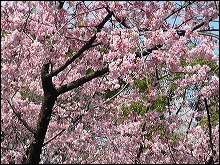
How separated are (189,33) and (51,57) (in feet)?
9.28

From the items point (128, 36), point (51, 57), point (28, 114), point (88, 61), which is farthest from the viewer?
point (28, 114)

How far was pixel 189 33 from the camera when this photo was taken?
438cm

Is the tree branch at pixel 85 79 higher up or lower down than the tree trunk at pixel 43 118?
higher up

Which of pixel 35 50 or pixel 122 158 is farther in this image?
pixel 122 158

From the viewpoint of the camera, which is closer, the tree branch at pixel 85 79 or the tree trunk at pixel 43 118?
the tree branch at pixel 85 79

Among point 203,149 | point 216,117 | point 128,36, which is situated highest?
point 216,117

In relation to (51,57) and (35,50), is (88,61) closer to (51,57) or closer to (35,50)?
(51,57)

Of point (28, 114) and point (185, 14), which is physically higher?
point (185, 14)

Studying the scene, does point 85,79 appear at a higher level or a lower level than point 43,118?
higher

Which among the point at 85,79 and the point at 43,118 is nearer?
the point at 85,79

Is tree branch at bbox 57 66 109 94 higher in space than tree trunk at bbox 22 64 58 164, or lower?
higher

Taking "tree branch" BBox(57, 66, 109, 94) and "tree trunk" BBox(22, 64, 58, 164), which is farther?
"tree trunk" BBox(22, 64, 58, 164)

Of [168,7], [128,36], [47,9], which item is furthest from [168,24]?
[47,9]

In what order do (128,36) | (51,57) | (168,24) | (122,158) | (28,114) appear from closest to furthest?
1. (128,36)
2. (51,57)
3. (168,24)
4. (28,114)
5. (122,158)
